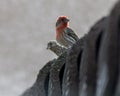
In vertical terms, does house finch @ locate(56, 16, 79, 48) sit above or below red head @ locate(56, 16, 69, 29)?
below

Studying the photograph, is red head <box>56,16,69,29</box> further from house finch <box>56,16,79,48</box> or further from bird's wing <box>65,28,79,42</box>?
bird's wing <box>65,28,79,42</box>

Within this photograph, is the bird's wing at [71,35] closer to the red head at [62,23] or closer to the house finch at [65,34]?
the house finch at [65,34]

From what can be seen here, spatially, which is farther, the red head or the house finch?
the red head

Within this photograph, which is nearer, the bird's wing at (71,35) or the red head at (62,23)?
the bird's wing at (71,35)

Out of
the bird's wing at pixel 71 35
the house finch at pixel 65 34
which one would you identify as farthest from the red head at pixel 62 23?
the bird's wing at pixel 71 35

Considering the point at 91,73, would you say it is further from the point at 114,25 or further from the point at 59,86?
the point at 59,86

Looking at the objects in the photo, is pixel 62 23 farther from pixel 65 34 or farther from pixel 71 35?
pixel 71 35

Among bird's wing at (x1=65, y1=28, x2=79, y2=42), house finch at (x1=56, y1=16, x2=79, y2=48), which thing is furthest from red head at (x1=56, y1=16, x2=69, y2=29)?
bird's wing at (x1=65, y1=28, x2=79, y2=42)

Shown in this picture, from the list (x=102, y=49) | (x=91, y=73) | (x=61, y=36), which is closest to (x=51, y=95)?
(x=91, y=73)
